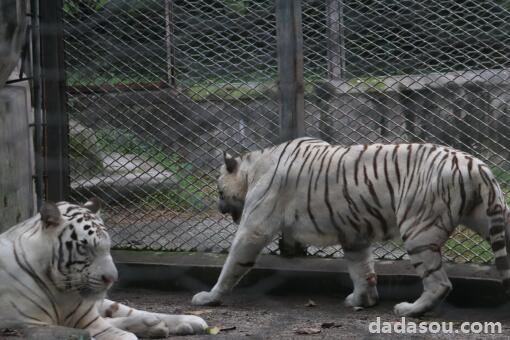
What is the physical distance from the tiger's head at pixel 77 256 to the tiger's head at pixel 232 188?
1.03 m

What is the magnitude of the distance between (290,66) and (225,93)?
0.64 m

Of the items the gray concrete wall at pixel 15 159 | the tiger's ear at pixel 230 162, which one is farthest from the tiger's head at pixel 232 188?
the gray concrete wall at pixel 15 159

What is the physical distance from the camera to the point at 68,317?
2260 millimetres

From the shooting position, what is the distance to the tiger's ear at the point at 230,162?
3.19m

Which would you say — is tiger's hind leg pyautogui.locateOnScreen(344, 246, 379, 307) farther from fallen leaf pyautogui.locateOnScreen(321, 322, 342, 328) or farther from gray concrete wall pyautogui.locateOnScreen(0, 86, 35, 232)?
gray concrete wall pyautogui.locateOnScreen(0, 86, 35, 232)

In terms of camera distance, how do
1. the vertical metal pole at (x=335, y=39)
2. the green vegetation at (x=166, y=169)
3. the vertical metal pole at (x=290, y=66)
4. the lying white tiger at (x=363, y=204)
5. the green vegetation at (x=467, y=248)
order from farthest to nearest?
the green vegetation at (x=166, y=169), the vertical metal pole at (x=335, y=39), the green vegetation at (x=467, y=248), the vertical metal pole at (x=290, y=66), the lying white tiger at (x=363, y=204)

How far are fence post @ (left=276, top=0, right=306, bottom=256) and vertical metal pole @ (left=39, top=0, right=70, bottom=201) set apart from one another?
0.82 m

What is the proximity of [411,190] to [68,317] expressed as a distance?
42.6 inches

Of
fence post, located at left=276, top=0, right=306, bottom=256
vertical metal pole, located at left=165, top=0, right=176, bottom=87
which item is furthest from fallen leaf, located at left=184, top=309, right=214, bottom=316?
vertical metal pole, located at left=165, top=0, right=176, bottom=87

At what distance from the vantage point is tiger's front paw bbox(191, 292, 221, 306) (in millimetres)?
2967

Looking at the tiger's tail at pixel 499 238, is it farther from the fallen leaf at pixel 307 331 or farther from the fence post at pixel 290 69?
the fence post at pixel 290 69

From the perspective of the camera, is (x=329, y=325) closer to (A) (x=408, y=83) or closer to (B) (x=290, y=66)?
(B) (x=290, y=66)

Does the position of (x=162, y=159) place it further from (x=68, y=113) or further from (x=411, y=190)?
(x=411, y=190)

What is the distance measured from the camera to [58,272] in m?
2.19
